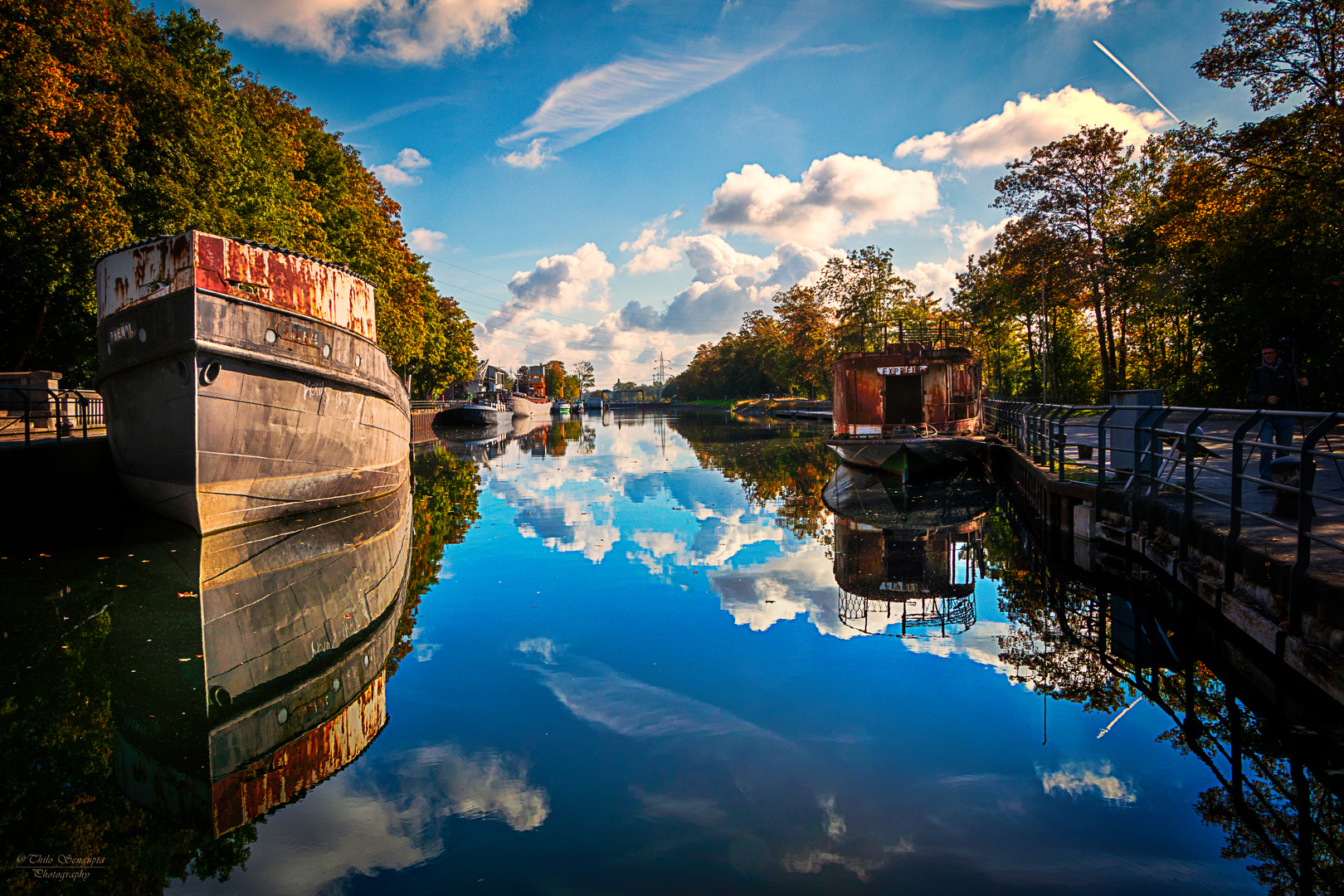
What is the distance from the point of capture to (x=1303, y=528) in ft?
14.2

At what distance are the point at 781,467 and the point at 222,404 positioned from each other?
15.3 m

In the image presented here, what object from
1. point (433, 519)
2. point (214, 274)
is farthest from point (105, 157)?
point (433, 519)

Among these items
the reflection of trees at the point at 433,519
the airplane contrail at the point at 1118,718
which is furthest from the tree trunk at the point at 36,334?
the airplane contrail at the point at 1118,718

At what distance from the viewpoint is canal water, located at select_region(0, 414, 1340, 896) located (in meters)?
3.17

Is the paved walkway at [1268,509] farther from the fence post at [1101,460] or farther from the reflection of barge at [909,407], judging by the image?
the reflection of barge at [909,407]

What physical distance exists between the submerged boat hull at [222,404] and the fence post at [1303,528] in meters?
11.5

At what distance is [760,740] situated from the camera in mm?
4285

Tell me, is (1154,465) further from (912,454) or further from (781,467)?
(781,467)

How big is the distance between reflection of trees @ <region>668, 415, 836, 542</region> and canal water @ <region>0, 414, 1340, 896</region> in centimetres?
410

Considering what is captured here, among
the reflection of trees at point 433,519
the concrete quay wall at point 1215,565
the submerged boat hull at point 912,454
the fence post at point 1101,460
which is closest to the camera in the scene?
the concrete quay wall at point 1215,565

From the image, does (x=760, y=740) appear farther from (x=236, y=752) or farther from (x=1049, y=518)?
(x=1049, y=518)

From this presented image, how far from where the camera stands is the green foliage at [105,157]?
1382 centimetres

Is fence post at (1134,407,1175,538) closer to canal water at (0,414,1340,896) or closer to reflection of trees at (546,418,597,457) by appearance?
canal water at (0,414,1340,896)

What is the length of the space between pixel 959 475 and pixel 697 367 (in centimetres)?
11054
